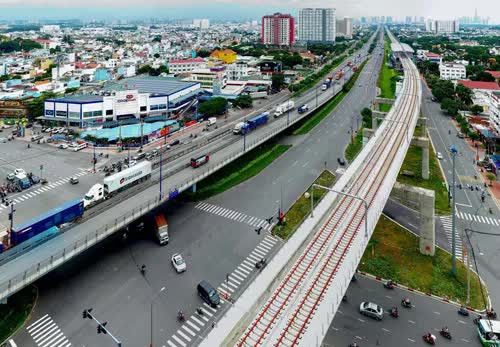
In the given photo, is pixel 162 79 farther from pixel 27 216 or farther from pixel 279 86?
pixel 27 216

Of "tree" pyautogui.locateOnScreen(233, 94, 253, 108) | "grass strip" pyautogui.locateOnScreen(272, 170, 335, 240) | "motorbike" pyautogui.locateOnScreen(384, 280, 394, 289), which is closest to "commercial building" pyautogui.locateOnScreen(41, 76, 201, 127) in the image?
"tree" pyautogui.locateOnScreen(233, 94, 253, 108)

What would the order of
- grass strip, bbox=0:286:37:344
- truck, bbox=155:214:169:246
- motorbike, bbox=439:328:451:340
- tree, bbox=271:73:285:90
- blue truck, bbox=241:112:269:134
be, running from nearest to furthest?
motorbike, bbox=439:328:451:340, grass strip, bbox=0:286:37:344, truck, bbox=155:214:169:246, blue truck, bbox=241:112:269:134, tree, bbox=271:73:285:90

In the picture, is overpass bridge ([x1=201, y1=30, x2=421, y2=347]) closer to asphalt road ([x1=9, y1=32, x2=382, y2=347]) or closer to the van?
the van

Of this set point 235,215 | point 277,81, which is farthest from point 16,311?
point 277,81

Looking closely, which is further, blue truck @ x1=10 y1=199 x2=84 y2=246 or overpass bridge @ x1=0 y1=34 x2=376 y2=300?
blue truck @ x1=10 y1=199 x2=84 y2=246

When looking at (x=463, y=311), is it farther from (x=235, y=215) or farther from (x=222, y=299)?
(x=235, y=215)

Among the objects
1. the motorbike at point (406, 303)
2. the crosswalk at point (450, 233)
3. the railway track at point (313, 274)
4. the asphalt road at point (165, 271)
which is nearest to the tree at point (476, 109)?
the crosswalk at point (450, 233)

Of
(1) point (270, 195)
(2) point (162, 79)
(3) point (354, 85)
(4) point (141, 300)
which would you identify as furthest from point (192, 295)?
(3) point (354, 85)
